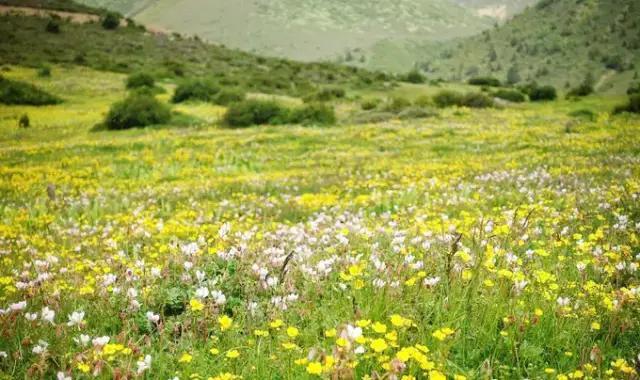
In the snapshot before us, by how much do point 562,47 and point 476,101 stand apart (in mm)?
83151

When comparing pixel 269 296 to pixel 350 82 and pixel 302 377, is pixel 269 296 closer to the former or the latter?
pixel 302 377

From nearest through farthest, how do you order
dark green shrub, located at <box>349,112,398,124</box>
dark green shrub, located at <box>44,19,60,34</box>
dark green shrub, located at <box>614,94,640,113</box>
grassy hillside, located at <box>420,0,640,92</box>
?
dark green shrub, located at <box>614,94,640,113</box>
dark green shrub, located at <box>349,112,398,124</box>
dark green shrub, located at <box>44,19,60,34</box>
grassy hillside, located at <box>420,0,640,92</box>

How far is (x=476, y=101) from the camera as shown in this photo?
1548 inches

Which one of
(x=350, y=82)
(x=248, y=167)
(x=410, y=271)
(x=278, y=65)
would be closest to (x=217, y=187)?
(x=248, y=167)

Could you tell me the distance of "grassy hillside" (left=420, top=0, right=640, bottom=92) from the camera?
9681 centimetres

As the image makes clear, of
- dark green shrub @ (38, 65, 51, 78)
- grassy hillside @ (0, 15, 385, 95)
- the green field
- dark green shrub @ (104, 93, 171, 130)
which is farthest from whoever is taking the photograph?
grassy hillside @ (0, 15, 385, 95)

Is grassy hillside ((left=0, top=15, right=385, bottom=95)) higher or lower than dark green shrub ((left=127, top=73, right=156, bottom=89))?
higher

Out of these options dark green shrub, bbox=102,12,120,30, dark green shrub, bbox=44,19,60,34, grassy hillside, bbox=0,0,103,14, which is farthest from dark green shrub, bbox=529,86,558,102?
grassy hillside, bbox=0,0,103,14

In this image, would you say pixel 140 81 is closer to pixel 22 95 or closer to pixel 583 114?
pixel 22 95

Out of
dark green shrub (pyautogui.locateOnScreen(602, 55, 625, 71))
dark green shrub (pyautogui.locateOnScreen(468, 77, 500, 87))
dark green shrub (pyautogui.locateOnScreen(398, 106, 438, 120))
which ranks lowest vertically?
dark green shrub (pyautogui.locateOnScreen(398, 106, 438, 120))

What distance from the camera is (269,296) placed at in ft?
15.5

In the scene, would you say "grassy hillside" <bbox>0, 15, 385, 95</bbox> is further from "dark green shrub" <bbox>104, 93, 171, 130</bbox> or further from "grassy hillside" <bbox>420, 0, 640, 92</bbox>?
"grassy hillside" <bbox>420, 0, 640, 92</bbox>

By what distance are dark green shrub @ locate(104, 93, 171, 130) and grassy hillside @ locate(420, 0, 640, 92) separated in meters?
79.2

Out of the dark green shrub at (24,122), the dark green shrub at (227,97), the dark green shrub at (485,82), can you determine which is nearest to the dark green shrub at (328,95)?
the dark green shrub at (227,97)
